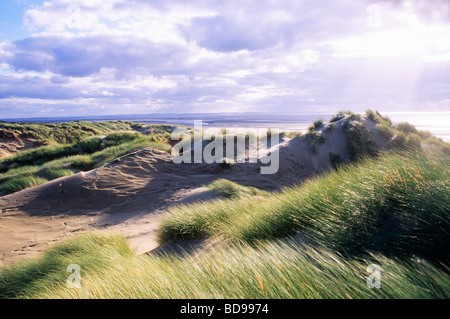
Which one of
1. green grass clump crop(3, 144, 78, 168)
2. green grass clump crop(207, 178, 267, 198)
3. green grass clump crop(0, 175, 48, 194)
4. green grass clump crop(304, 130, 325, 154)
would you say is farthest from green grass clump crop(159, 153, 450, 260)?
green grass clump crop(3, 144, 78, 168)

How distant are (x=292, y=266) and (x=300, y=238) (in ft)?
3.15

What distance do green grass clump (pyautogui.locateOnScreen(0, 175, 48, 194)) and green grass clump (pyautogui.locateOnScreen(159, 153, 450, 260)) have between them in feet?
34.7

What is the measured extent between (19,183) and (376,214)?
13.0 meters

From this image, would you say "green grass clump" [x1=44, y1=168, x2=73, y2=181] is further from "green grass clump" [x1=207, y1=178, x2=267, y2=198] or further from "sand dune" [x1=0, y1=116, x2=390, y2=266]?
"green grass clump" [x1=207, y1=178, x2=267, y2=198]

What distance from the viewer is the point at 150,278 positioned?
7.79 ft

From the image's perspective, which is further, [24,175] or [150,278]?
[24,175]

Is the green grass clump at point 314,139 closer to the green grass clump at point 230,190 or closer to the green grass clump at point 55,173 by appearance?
the green grass clump at point 230,190

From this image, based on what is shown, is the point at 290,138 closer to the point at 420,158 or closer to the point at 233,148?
the point at 233,148

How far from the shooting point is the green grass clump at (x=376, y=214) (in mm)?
2250

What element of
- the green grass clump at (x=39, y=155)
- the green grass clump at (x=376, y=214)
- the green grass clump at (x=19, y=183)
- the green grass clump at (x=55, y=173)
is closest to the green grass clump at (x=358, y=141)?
the green grass clump at (x=376, y=214)

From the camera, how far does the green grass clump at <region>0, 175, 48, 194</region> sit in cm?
1035
